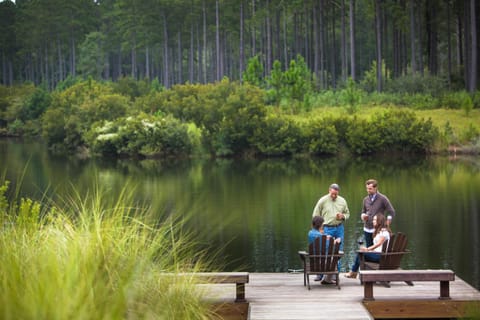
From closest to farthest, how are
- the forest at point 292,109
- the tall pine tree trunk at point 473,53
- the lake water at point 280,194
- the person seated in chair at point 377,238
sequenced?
the person seated in chair at point 377,238 < the lake water at point 280,194 < the forest at point 292,109 < the tall pine tree trunk at point 473,53

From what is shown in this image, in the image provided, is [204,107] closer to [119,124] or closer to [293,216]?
[119,124]

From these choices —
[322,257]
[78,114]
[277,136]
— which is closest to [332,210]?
[322,257]

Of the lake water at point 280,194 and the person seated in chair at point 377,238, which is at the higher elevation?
the person seated in chair at point 377,238

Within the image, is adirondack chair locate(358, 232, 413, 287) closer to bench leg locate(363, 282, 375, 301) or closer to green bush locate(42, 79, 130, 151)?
bench leg locate(363, 282, 375, 301)

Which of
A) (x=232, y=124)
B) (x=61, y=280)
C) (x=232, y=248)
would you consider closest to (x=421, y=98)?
(x=232, y=124)

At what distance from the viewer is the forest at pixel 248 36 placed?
6034 centimetres

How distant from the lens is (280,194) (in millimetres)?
31062

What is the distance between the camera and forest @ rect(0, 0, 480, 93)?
198 feet

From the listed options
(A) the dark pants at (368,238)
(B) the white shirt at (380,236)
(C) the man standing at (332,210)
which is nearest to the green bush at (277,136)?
(A) the dark pants at (368,238)

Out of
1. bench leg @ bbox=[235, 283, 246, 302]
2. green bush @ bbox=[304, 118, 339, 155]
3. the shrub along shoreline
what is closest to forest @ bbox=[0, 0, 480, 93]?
the shrub along shoreline

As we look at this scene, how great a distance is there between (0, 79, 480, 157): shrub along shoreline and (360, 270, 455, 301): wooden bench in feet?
108

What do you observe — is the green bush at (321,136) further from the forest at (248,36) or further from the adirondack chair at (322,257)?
the adirondack chair at (322,257)

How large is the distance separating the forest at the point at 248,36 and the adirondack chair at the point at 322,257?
128 ft

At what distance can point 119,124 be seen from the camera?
52000 millimetres
